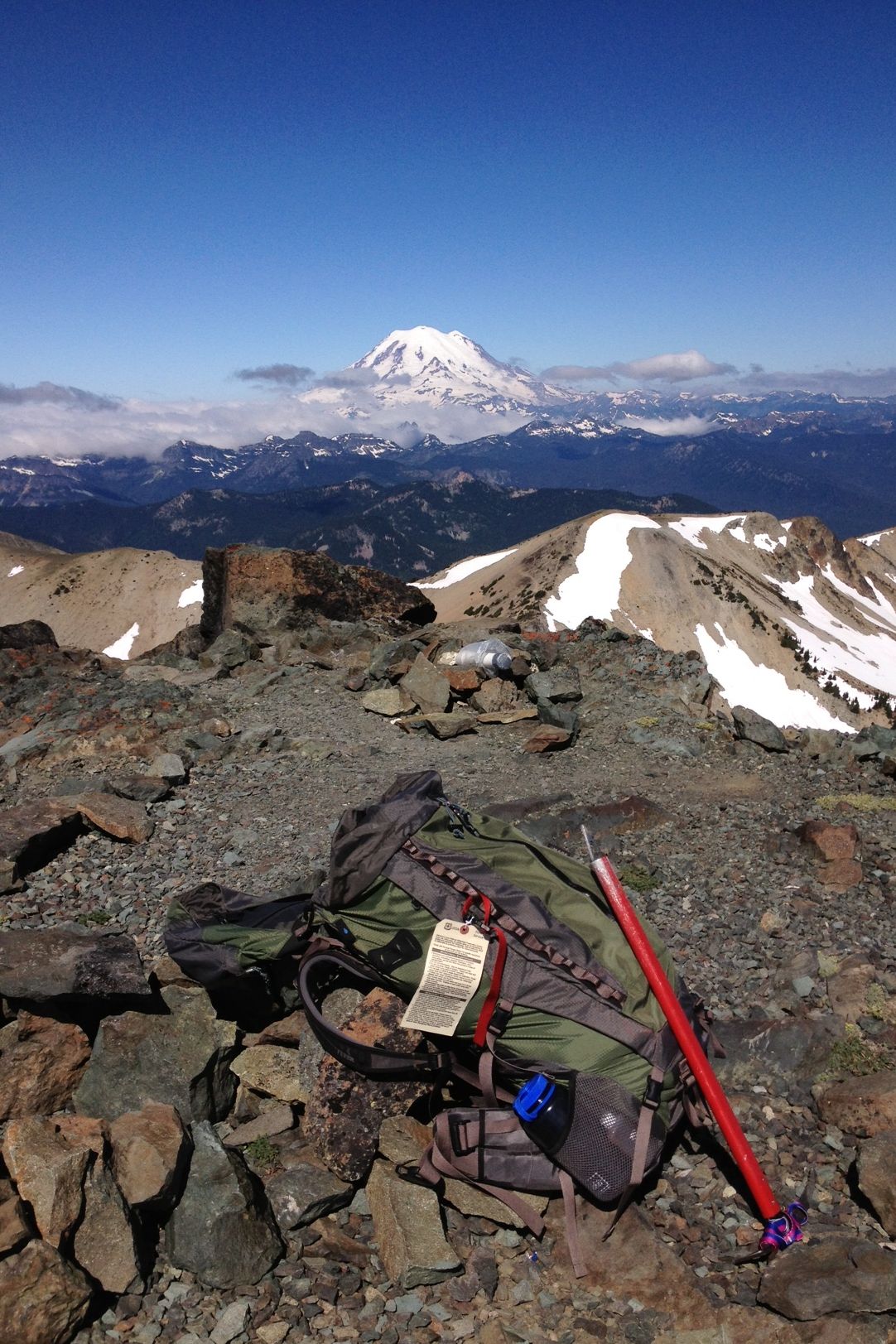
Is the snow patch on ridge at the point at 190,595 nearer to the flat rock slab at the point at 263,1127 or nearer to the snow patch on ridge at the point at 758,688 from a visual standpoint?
the snow patch on ridge at the point at 758,688

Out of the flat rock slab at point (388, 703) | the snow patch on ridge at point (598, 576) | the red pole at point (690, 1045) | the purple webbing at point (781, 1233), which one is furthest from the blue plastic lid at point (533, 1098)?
the snow patch on ridge at point (598, 576)

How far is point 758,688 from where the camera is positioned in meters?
78.3

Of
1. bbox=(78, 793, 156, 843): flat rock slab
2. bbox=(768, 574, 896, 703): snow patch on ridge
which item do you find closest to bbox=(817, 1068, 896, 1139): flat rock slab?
bbox=(78, 793, 156, 843): flat rock slab

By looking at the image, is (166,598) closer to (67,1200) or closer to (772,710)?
(772,710)

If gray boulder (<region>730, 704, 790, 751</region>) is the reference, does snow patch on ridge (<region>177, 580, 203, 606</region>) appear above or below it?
below

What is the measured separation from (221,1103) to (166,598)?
97.6 metres

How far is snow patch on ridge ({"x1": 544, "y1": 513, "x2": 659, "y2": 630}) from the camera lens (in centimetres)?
8194

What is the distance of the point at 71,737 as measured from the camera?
12430mm

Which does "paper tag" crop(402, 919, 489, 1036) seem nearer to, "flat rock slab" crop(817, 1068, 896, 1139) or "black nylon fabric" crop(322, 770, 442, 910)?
"black nylon fabric" crop(322, 770, 442, 910)

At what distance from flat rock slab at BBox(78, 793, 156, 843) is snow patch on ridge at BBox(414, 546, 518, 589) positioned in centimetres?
9970

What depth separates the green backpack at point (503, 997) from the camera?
4.61 m

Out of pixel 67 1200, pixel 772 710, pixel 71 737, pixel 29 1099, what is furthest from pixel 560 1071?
pixel 772 710

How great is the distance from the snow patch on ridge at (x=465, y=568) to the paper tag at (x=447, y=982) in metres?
104

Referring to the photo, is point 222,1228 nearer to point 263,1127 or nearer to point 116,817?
point 263,1127
